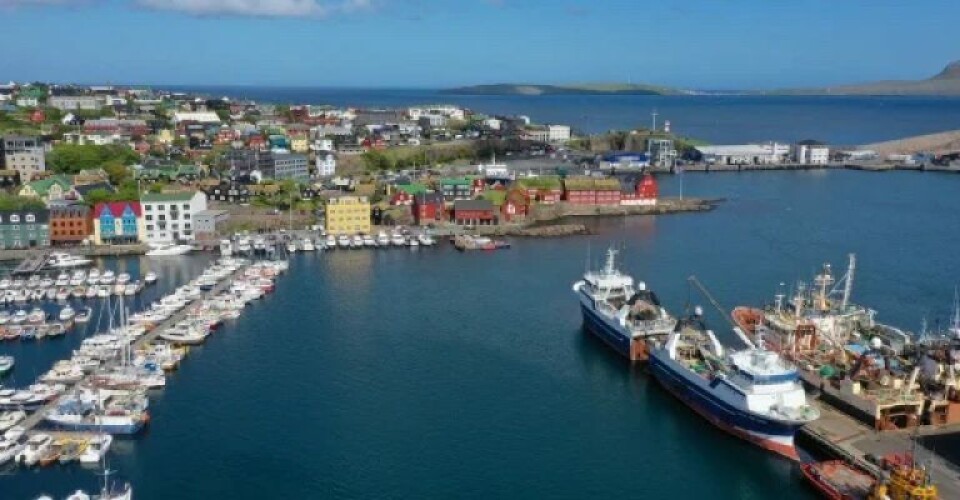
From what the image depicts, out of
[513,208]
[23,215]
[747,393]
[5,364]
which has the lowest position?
[5,364]

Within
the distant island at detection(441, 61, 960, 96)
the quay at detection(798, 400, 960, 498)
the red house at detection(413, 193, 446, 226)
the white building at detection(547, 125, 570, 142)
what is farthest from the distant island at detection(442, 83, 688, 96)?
the quay at detection(798, 400, 960, 498)

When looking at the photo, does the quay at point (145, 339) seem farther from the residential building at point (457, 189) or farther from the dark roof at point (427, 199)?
the residential building at point (457, 189)

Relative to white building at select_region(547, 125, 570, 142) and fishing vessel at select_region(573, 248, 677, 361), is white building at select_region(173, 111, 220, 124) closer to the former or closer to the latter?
white building at select_region(547, 125, 570, 142)

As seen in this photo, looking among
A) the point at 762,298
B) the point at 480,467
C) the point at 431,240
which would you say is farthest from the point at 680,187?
the point at 480,467

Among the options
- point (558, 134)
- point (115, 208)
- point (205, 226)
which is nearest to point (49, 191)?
point (115, 208)

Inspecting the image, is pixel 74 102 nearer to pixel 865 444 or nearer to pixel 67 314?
pixel 67 314
